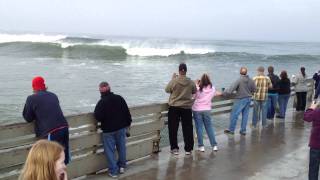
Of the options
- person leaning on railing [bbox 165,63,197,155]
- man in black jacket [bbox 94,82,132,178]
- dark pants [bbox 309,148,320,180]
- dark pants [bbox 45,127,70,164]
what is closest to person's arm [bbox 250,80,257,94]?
person leaning on railing [bbox 165,63,197,155]

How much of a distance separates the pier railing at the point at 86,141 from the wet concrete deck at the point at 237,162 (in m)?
0.21

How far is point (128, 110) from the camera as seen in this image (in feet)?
24.0

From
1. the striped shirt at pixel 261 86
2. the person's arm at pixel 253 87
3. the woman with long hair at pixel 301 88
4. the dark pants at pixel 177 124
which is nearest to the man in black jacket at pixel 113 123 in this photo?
the dark pants at pixel 177 124

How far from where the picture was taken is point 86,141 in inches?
279

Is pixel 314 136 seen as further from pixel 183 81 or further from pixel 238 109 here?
pixel 238 109

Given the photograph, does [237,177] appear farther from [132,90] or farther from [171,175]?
[132,90]

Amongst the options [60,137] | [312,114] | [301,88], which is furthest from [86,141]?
[301,88]

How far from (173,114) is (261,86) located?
3.83 m

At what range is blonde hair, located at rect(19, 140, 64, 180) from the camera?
2531 mm

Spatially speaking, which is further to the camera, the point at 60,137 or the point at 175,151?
the point at 175,151

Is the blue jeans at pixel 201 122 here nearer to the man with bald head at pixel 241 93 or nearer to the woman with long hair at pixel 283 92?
the man with bald head at pixel 241 93

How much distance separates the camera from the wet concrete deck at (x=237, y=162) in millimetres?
7477

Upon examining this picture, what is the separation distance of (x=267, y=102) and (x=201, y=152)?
4214 millimetres

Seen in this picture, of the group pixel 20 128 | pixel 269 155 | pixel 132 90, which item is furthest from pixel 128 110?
pixel 132 90
